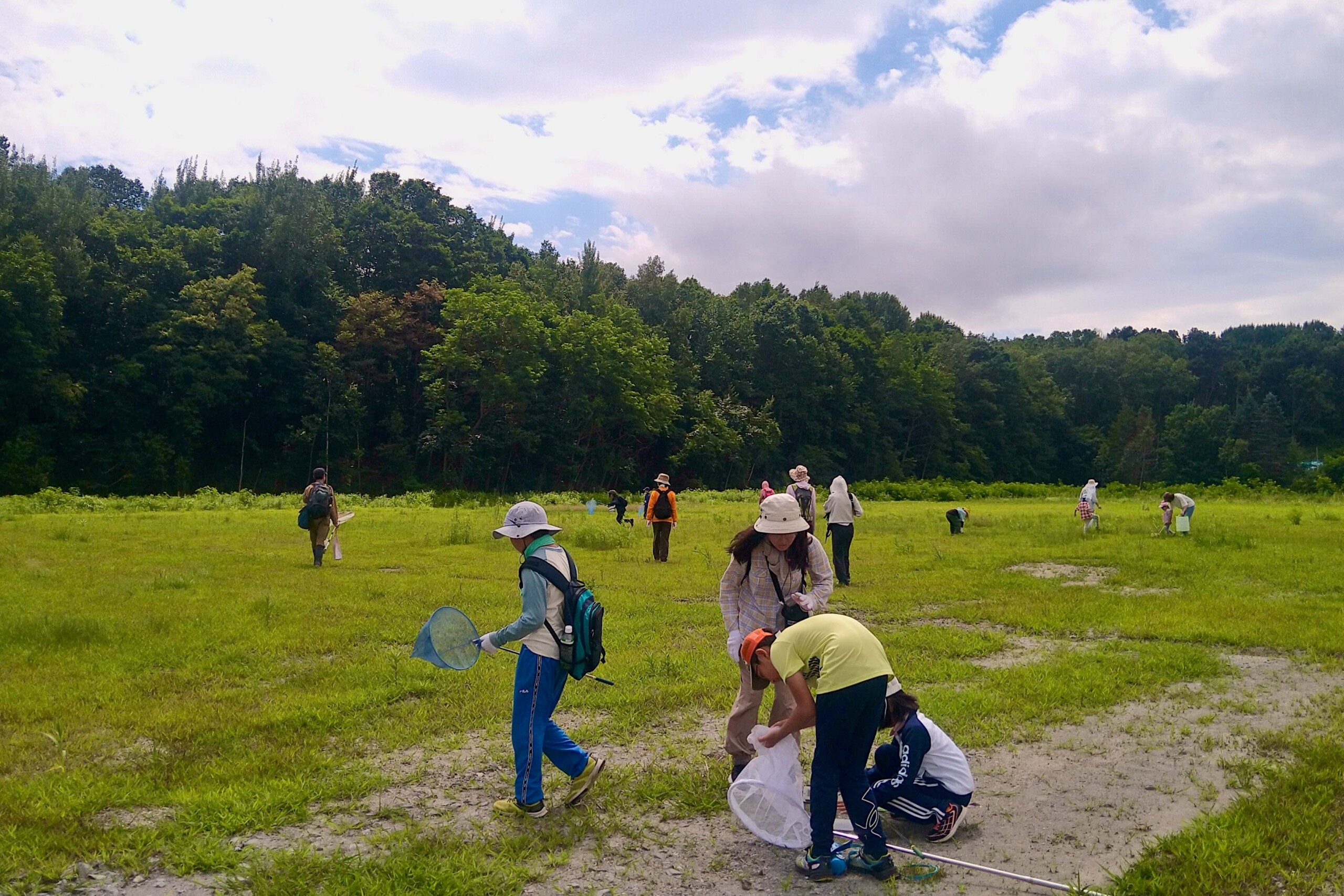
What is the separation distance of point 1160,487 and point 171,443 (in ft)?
187

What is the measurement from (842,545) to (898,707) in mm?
9697

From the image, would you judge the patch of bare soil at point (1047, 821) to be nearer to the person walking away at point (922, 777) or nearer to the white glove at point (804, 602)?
the person walking away at point (922, 777)

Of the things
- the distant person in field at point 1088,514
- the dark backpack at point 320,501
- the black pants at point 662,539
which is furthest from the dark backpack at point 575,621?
the distant person in field at point 1088,514

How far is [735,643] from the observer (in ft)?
19.3

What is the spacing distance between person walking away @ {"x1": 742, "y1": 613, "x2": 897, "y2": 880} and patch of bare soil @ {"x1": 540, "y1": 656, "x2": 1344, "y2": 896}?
0.16 metres

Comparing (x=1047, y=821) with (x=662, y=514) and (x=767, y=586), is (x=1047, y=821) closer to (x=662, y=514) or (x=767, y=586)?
(x=767, y=586)

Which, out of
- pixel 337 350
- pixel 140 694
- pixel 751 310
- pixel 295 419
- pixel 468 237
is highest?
pixel 468 237

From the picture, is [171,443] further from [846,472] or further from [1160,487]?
[1160,487]

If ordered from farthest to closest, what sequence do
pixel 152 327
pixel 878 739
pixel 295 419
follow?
1. pixel 295 419
2. pixel 152 327
3. pixel 878 739

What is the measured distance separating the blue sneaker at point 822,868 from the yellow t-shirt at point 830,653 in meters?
0.92

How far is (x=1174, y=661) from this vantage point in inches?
369

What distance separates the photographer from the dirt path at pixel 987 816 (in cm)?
476

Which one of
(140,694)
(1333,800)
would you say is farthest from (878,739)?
(140,694)

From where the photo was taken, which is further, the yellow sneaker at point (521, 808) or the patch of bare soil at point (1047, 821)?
the yellow sneaker at point (521, 808)
